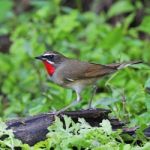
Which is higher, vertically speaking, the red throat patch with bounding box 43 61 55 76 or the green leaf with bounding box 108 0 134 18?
the red throat patch with bounding box 43 61 55 76

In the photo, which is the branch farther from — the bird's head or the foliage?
the bird's head

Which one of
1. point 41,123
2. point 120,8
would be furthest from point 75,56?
point 41,123

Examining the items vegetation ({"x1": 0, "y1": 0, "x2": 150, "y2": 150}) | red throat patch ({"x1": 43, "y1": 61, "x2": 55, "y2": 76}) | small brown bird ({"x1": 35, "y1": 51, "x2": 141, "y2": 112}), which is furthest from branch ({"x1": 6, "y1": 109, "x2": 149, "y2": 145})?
red throat patch ({"x1": 43, "y1": 61, "x2": 55, "y2": 76})

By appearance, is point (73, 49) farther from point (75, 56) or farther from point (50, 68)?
point (50, 68)

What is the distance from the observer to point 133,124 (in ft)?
21.0

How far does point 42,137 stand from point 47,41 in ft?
14.2

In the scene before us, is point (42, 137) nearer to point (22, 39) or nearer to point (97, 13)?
point (22, 39)

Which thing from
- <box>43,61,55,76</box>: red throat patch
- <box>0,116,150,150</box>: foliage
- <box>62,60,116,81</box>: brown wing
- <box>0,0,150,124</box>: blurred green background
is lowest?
<box>0,0,150,124</box>: blurred green background

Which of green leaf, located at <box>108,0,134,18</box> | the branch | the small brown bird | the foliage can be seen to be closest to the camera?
the foliage

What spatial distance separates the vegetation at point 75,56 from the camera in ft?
18.7

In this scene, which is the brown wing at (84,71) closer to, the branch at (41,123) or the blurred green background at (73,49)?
the blurred green background at (73,49)

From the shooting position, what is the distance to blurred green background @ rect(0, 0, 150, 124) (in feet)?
24.4

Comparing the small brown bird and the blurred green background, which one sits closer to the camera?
the small brown bird

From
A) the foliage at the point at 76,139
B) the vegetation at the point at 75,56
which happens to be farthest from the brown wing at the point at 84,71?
the foliage at the point at 76,139
